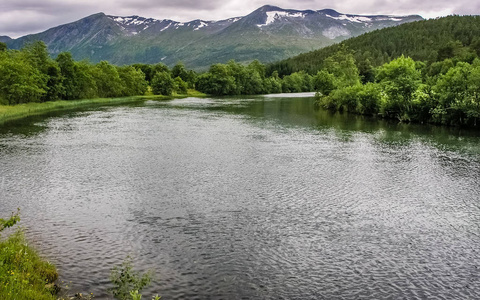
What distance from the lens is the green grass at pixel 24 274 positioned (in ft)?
40.5

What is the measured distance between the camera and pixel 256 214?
24828 mm

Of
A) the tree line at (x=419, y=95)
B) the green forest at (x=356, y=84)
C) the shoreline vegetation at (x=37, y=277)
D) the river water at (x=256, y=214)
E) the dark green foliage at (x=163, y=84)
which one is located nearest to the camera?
the shoreline vegetation at (x=37, y=277)

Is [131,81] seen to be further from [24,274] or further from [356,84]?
[24,274]

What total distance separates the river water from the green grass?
0.95m

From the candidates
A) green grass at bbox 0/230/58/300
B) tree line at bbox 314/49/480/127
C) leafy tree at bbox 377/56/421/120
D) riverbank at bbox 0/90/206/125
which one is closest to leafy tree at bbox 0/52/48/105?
riverbank at bbox 0/90/206/125

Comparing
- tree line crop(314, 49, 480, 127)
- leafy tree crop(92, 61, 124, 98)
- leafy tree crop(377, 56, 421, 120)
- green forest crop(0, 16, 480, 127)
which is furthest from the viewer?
leafy tree crop(92, 61, 124, 98)

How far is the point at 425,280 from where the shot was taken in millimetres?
16953

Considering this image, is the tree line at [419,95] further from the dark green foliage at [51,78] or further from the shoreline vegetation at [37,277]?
the dark green foliage at [51,78]

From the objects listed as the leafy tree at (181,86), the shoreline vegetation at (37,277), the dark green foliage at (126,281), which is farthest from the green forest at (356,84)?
the shoreline vegetation at (37,277)

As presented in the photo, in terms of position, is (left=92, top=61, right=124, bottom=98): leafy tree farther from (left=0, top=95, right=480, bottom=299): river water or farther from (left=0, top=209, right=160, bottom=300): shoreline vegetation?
(left=0, top=209, right=160, bottom=300): shoreline vegetation

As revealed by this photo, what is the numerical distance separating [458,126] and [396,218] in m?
50.3

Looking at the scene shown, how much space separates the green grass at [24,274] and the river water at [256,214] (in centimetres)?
95

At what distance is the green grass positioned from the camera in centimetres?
1235

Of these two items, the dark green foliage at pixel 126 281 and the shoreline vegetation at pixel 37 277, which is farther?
the dark green foliage at pixel 126 281
